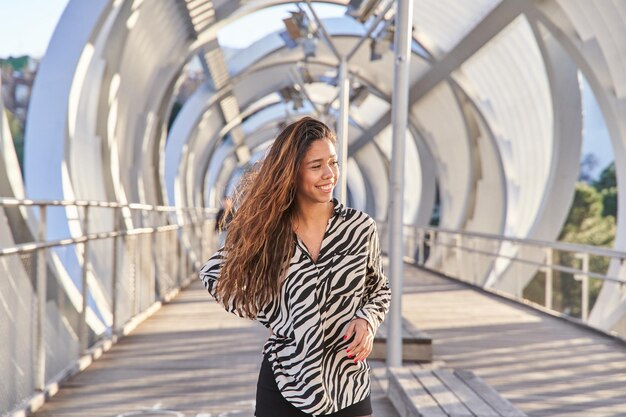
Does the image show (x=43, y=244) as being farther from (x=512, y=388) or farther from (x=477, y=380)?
(x=512, y=388)

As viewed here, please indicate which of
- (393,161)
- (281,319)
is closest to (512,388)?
(393,161)

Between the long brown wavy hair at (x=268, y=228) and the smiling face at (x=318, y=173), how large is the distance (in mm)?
19

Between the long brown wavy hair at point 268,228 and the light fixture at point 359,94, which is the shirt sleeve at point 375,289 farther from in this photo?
the light fixture at point 359,94

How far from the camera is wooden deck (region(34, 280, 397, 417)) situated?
6.39 meters

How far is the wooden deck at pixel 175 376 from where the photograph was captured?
639cm

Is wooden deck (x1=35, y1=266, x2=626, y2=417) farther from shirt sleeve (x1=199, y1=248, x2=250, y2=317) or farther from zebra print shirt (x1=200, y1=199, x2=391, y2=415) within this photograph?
zebra print shirt (x1=200, y1=199, x2=391, y2=415)

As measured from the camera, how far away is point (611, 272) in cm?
1259

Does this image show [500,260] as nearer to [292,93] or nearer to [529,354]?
[292,93]

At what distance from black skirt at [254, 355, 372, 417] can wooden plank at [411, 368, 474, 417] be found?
7.84 ft

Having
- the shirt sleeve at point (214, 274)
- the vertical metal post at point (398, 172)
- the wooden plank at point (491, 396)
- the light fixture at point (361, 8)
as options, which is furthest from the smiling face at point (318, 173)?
the light fixture at point (361, 8)

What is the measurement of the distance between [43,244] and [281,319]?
152 inches

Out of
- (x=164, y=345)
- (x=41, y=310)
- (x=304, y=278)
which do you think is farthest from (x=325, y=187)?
(x=164, y=345)

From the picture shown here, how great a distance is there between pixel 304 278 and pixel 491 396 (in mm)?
3130

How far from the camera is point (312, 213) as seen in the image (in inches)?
113
